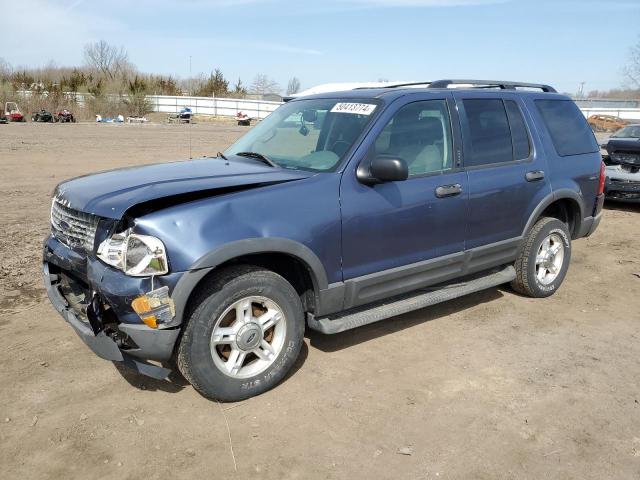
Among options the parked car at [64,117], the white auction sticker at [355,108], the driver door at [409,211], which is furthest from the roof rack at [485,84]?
the parked car at [64,117]

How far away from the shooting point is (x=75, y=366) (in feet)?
12.9

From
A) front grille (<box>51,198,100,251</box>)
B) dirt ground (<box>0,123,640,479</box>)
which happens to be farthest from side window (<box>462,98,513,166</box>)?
front grille (<box>51,198,100,251</box>)

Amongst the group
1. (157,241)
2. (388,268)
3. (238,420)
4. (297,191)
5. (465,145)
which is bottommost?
(238,420)

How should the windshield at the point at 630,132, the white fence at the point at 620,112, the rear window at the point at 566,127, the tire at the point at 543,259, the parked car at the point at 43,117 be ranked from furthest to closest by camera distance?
1. the parked car at the point at 43,117
2. the white fence at the point at 620,112
3. the windshield at the point at 630,132
4. the rear window at the point at 566,127
5. the tire at the point at 543,259

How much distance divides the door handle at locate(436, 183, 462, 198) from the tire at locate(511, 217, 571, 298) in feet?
3.98

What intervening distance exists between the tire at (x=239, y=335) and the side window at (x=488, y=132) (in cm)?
203

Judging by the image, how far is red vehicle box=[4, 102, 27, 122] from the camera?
38.7 m

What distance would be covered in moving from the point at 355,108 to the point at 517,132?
1.71 m

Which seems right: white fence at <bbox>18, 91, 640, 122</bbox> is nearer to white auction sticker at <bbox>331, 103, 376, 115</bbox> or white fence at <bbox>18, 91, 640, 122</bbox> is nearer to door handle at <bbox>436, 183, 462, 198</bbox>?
white auction sticker at <bbox>331, 103, 376, 115</bbox>

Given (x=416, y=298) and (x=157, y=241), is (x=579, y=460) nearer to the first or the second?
(x=416, y=298)

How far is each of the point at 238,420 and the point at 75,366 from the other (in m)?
1.39

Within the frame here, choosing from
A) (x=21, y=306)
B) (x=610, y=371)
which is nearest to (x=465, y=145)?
(x=610, y=371)

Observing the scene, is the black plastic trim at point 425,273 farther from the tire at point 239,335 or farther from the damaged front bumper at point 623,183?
the damaged front bumper at point 623,183

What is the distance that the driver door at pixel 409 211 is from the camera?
3854mm
